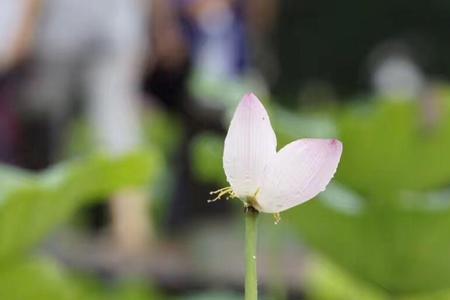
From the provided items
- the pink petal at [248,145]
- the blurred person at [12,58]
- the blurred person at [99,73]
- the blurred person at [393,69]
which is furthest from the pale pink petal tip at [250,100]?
the blurred person at [393,69]

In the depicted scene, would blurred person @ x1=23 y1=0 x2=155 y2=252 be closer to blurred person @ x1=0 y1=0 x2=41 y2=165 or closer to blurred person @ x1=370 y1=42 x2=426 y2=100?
blurred person @ x1=0 y1=0 x2=41 y2=165

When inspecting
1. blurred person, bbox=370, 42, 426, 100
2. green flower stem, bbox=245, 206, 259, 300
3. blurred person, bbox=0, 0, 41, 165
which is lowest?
green flower stem, bbox=245, 206, 259, 300

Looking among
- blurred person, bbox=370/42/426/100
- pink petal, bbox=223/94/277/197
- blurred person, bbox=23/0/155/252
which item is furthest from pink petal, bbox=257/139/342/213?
blurred person, bbox=370/42/426/100

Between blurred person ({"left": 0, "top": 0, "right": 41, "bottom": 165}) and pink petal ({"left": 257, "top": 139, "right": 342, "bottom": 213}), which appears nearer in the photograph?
pink petal ({"left": 257, "top": 139, "right": 342, "bottom": 213})

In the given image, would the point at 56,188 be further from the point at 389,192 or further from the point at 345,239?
the point at 389,192

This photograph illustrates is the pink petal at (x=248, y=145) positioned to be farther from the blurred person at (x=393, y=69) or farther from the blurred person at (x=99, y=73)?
the blurred person at (x=393, y=69)

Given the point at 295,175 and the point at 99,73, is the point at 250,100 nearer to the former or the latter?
the point at 295,175

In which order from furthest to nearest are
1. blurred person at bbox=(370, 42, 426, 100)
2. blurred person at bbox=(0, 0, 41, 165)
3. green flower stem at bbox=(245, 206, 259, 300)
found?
blurred person at bbox=(370, 42, 426, 100) → blurred person at bbox=(0, 0, 41, 165) → green flower stem at bbox=(245, 206, 259, 300)
